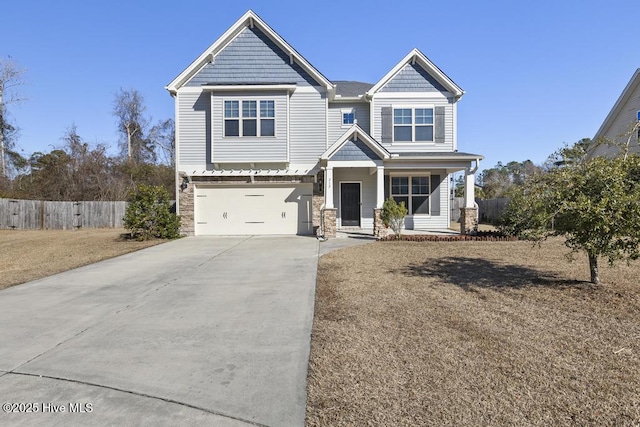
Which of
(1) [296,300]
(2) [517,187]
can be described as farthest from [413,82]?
(1) [296,300]

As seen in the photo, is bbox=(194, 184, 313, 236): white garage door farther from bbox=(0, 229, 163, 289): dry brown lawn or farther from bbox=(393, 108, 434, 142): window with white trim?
bbox=(393, 108, 434, 142): window with white trim

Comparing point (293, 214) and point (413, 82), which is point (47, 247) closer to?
point (293, 214)

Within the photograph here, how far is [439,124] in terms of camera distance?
15.7 metres

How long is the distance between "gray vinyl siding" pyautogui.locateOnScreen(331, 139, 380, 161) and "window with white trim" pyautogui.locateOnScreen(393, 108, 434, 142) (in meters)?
2.76

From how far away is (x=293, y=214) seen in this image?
15266 millimetres

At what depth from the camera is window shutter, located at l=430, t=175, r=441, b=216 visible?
16375 millimetres

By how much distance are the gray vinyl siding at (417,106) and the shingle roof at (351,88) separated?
1.50 metres

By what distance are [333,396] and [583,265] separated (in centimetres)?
748

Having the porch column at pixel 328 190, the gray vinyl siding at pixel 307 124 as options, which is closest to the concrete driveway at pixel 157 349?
the porch column at pixel 328 190

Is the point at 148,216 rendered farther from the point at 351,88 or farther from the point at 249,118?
the point at 351,88

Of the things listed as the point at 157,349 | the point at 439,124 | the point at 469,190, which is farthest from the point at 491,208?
the point at 157,349

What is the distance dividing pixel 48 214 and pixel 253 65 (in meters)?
16.2

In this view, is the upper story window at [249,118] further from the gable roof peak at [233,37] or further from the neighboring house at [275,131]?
the gable roof peak at [233,37]

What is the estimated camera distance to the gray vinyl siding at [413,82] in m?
15.8
